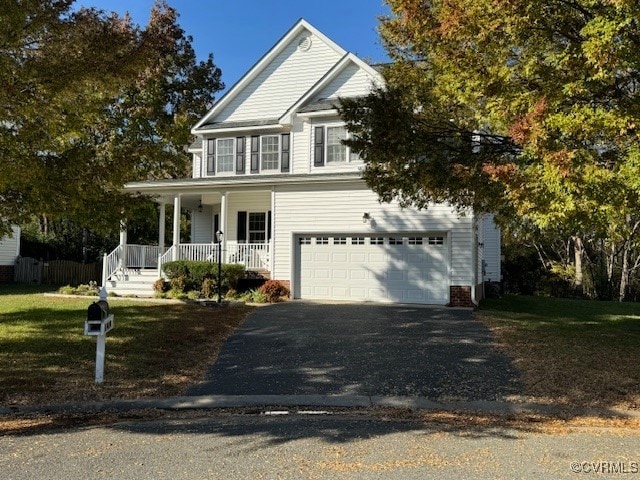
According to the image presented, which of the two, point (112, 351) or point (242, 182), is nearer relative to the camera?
point (112, 351)

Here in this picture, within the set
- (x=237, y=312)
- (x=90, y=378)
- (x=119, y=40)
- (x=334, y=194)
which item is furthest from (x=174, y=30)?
(x=90, y=378)

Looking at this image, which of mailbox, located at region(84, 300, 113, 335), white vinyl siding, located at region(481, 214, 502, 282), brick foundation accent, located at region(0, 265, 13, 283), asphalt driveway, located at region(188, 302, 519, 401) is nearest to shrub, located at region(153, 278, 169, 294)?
asphalt driveway, located at region(188, 302, 519, 401)

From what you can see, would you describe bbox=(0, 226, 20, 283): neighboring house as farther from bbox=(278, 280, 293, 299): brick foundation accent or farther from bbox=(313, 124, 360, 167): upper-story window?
bbox=(313, 124, 360, 167): upper-story window

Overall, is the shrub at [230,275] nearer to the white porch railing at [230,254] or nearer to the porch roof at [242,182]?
the white porch railing at [230,254]

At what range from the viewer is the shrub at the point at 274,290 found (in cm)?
1706

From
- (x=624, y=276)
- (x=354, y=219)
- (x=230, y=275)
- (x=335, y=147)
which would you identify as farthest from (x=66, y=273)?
(x=624, y=276)

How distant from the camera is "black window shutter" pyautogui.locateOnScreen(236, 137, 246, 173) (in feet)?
68.1

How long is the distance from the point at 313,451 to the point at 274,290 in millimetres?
12237

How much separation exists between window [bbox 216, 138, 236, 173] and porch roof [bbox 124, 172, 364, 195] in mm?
1756

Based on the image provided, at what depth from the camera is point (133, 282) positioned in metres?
18.8

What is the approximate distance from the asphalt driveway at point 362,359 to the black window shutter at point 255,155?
8165 mm

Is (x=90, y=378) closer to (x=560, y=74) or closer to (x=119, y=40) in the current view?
(x=119, y=40)

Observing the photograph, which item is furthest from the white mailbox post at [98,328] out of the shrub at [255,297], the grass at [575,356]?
the shrub at [255,297]

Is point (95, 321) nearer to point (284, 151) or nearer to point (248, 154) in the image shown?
point (284, 151)
